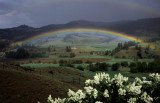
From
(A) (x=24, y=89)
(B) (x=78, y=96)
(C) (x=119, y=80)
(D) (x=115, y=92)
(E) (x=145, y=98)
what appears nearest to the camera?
(E) (x=145, y=98)

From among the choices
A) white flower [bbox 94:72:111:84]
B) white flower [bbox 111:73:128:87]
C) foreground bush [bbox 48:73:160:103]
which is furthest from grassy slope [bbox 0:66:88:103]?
white flower [bbox 111:73:128:87]

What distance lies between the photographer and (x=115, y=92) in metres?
7.73

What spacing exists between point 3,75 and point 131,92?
71.0 feet

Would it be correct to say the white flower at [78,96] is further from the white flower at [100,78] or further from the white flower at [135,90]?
the white flower at [135,90]

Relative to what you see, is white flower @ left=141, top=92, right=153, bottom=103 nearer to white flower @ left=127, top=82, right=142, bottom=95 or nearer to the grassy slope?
white flower @ left=127, top=82, right=142, bottom=95

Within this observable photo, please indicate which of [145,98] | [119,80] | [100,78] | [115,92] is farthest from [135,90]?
[100,78]

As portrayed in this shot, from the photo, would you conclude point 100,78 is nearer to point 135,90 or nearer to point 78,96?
point 78,96

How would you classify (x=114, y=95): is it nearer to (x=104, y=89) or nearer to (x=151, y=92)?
(x=104, y=89)

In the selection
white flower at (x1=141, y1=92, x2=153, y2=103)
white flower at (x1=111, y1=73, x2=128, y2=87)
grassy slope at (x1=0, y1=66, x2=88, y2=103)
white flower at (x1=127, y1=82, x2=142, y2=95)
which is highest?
white flower at (x1=111, y1=73, x2=128, y2=87)

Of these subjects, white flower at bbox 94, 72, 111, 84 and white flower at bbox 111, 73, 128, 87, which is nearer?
white flower at bbox 111, 73, 128, 87

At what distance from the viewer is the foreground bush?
7194 millimetres

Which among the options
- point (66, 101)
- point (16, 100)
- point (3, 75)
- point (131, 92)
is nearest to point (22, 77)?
point (3, 75)

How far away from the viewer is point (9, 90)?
20188mm

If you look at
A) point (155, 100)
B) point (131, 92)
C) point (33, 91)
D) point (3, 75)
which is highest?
point (131, 92)
